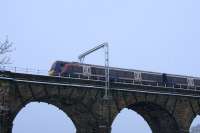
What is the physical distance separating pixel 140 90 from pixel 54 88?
1155cm

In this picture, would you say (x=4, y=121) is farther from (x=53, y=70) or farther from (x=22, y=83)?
(x=53, y=70)

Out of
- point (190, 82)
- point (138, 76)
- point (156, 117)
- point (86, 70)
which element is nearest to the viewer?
point (86, 70)

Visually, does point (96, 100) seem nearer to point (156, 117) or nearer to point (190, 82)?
point (156, 117)

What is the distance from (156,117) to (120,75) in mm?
8584

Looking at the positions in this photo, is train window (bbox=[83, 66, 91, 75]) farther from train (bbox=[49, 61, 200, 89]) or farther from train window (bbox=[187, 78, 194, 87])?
train window (bbox=[187, 78, 194, 87])

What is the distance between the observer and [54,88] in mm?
43031

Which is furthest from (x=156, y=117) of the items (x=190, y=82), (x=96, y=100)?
(x=96, y=100)

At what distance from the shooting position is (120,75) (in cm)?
5025

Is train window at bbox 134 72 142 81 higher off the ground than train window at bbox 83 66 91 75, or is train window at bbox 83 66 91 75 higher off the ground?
train window at bbox 83 66 91 75

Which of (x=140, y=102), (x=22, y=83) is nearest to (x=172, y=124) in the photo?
(x=140, y=102)

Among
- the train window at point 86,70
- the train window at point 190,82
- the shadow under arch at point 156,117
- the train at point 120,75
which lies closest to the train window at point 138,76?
the train at point 120,75

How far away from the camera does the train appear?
1876 inches

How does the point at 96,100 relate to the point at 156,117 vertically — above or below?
above

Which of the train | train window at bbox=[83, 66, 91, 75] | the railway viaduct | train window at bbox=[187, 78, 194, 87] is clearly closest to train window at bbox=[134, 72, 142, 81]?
the train
